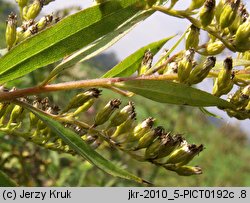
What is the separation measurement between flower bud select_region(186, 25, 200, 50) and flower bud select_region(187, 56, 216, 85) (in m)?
0.09

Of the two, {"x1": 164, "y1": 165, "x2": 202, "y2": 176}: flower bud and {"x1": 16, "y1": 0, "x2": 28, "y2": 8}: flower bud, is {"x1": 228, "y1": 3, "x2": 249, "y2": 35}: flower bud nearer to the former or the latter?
{"x1": 164, "y1": 165, "x2": 202, "y2": 176}: flower bud

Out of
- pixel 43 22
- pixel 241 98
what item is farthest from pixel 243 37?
pixel 43 22

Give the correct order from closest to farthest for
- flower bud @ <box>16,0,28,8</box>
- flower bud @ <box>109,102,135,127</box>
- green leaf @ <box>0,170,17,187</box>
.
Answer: green leaf @ <box>0,170,17,187</box> → flower bud @ <box>109,102,135,127</box> → flower bud @ <box>16,0,28,8</box>

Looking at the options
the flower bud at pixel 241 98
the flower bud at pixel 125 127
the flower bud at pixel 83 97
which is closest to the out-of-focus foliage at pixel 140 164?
the flower bud at pixel 125 127

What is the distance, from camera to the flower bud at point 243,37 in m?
1.16

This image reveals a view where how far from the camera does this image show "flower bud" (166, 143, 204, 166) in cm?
133

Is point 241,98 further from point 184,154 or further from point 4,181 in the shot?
point 4,181

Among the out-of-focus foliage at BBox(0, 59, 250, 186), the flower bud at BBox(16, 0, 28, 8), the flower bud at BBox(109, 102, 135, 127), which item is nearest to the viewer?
the flower bud at BBox(109, 102, 135, 127)

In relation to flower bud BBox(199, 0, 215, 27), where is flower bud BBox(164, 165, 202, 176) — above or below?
below

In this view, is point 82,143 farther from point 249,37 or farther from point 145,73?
point 249,37

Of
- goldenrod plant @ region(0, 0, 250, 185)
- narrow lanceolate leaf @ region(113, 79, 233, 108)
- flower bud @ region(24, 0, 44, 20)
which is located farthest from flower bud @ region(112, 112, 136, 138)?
flower bud @ region(24, 0, 44, 20)

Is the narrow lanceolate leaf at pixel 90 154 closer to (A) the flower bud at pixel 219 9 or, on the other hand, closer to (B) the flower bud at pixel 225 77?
(B) the flower bud at pixel 225 77

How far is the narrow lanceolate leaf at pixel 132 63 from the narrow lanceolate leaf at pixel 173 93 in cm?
20

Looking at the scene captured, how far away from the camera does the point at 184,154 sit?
1.34 meters
